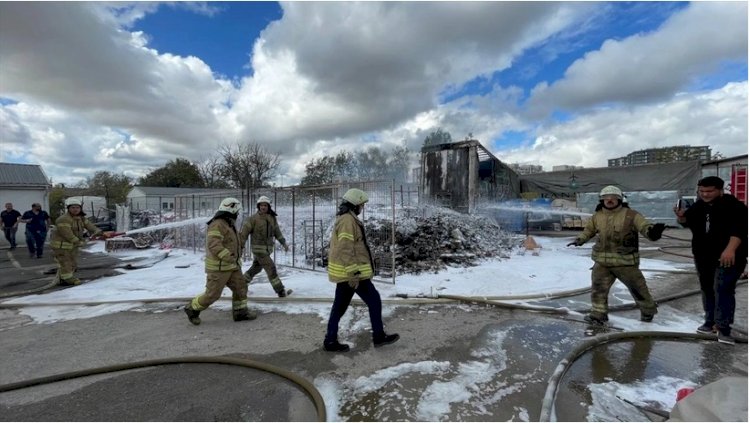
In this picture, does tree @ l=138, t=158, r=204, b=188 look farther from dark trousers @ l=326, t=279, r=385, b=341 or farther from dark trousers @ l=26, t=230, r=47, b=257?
dark trousers @ l=326, t=279, r=385, b=341

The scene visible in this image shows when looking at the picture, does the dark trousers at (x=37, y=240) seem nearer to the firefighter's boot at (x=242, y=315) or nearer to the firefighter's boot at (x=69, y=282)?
the firefighter's boot at (x=69, y=282)

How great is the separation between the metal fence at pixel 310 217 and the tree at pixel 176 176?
42.7m

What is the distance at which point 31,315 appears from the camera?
17.5 feet

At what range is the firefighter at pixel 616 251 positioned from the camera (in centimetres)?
440

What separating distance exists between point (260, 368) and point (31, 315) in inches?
169

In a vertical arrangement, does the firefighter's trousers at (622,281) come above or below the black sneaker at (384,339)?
above

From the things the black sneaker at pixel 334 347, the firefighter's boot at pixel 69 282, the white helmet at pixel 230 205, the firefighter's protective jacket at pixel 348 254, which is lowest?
the black sneaker at pixel 334 347

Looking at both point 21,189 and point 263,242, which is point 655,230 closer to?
point 263,242

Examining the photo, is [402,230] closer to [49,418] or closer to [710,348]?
[710,348]

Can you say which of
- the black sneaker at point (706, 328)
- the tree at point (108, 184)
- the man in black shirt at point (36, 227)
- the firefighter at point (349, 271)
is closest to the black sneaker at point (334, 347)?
the firefighter at point (349, 271)

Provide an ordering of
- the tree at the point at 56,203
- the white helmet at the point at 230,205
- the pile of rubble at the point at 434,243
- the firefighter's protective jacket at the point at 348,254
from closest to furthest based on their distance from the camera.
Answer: the firefighter's protective jacket at the point at 348,254, the white helmet at the point at 230,205, the pile of rubble at the point at 434,243, the tree at the point at 56,203

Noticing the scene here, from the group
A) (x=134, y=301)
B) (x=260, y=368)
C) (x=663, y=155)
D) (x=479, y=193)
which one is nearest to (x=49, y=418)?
(x=260, y=368)

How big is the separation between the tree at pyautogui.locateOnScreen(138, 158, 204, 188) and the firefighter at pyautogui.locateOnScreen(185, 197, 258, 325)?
5225 centimetres

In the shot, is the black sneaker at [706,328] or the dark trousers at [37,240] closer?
the black sneaker at [706,328]
